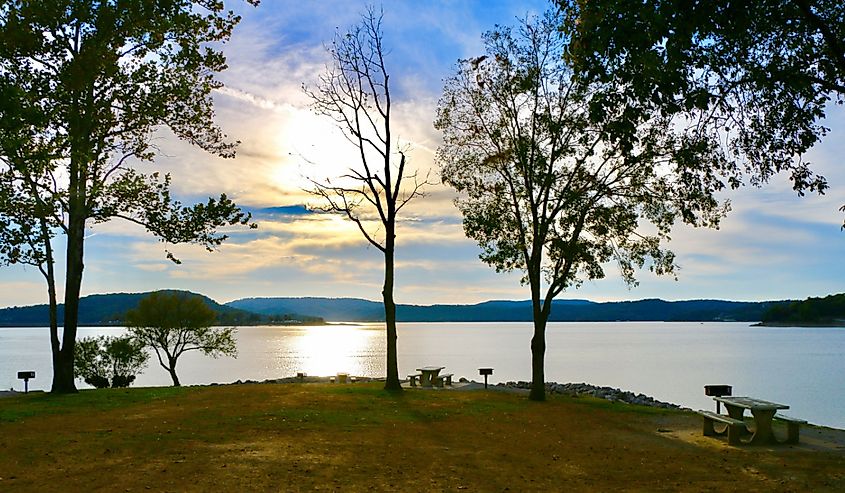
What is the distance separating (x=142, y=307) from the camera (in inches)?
1719

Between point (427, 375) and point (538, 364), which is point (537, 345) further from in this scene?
point (427, 375)

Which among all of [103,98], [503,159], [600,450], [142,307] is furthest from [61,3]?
[142,307]

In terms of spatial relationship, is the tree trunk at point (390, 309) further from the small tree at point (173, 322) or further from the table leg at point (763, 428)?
the small tree at point (173, 322)

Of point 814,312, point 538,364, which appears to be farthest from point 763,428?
point 814,312

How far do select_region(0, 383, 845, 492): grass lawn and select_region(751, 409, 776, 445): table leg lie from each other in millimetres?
476

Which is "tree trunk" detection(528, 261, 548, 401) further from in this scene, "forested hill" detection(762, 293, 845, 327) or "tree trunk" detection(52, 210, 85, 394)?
"forested hill" detection(762, 293, 845, 327)

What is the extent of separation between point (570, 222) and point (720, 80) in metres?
11.0

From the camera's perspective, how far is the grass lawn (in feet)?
31.3

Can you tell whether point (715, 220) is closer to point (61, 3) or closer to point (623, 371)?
point (61, 3)

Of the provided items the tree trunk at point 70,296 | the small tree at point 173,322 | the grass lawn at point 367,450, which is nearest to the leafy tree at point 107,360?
the small tree at point 173,322

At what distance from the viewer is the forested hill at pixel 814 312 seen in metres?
158

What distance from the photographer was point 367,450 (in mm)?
12047

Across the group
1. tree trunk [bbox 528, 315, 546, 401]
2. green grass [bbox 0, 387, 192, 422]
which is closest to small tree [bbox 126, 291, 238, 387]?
green grass [bbox 0, 387, 192, 422]

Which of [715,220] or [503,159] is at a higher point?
[503,159]
